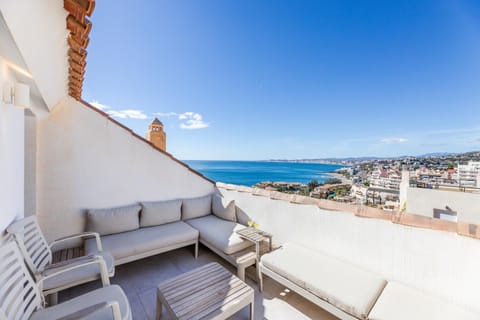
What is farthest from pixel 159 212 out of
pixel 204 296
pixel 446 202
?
pixel 446 202

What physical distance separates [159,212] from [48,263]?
Answer: 1582 millimetres

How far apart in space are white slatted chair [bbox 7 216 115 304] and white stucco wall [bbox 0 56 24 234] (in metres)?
0.17

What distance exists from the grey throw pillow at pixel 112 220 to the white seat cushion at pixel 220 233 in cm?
104

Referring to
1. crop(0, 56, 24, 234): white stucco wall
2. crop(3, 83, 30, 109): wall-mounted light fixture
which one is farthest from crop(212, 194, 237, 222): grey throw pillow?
crop(3, 83, 30, 109): wall-mounted light fixture

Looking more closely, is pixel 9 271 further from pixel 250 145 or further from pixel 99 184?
pixel 250 145

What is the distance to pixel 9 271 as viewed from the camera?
57.0 inches

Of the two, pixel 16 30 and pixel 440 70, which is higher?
pixel 440 70

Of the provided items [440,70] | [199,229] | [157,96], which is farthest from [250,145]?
[199,229]

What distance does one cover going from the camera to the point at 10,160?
201cm

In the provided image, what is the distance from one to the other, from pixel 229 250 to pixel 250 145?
16.7 metres

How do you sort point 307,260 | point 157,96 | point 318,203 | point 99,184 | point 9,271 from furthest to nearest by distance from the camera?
point 157,96 < point 99,184 < point 318,203 < point 307,260 < point 9,271

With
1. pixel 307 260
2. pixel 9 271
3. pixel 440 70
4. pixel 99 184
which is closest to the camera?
pixel 9 271

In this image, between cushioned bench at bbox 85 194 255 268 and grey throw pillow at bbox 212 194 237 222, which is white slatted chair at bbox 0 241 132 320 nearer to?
cushioned bench at bbox 85 194 255 268

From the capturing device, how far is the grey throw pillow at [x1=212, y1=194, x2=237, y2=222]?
12.7 ft
